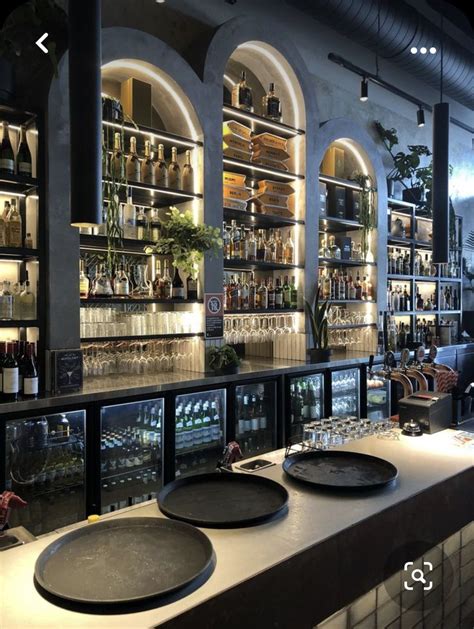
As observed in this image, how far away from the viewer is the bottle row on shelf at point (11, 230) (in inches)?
137

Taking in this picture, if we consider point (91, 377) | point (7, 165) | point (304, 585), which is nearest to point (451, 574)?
point (304, 585)

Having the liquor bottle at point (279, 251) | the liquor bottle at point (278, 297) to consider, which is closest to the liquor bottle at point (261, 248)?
the liquor bottle at point (279, 251)

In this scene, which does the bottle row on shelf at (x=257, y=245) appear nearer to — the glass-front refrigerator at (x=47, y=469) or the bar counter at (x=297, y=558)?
the glass-front refrigerator at (x=47, y=469)

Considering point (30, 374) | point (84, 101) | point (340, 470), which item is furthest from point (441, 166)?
point (30, 374)

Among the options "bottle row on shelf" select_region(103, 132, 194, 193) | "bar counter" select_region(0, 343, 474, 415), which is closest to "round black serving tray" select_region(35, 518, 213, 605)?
"bar counter" select_region(0, 343, 474, 415)

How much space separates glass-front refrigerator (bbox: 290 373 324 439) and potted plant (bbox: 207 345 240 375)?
0.87 meters

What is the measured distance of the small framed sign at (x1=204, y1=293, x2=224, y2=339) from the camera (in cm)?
446

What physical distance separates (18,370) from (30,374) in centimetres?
9

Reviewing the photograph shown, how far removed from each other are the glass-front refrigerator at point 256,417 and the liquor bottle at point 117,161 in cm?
201

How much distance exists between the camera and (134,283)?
14.2 ft

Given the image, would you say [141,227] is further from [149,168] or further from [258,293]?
[258,293]

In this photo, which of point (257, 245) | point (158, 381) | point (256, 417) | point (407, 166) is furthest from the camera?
point (407, 166)

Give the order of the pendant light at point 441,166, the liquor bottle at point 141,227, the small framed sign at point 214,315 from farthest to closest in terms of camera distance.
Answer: the small framed sign at point 214,315 < the liquor bottle at point 141,227 < the pendant light at point 441,166

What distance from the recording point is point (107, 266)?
4.07 m
